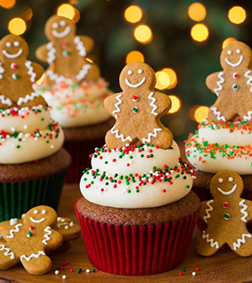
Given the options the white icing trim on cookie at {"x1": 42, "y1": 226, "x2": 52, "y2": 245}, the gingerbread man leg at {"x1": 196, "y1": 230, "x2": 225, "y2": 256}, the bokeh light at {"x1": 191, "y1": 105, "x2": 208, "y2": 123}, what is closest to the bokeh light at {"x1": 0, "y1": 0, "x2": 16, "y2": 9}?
the bokeh light at {"x1": 191, "y1": 105, "x2": 208, "y2": 123}

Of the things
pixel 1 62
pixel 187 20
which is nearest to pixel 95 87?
pixel 1 62

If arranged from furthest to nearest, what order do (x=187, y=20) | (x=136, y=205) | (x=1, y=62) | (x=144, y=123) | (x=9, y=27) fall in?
1. (x=9, y=27)
2. (x=187, y=20)
3. (x=1, y=62)
4. (x=144, y=123)
5. (x=136, y=205)

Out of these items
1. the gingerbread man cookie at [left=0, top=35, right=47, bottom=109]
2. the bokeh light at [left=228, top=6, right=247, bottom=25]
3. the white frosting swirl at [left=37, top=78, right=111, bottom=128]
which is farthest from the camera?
the bokeh light at [left=228, top=6, right=247, bottom=25]

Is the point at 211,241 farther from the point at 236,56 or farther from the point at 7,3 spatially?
the point at 7,3

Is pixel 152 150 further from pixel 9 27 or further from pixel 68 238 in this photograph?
pixel 9 27

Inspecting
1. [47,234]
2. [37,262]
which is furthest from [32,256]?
[47,234]

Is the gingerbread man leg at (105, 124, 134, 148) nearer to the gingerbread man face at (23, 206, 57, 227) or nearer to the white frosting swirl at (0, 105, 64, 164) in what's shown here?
the gingerbread man face at (23, 206, 57, 227)
